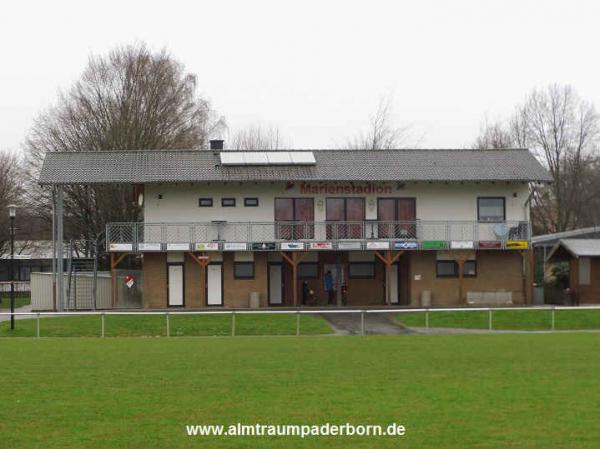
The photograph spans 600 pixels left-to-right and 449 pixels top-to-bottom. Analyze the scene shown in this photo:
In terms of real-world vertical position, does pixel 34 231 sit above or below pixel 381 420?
above

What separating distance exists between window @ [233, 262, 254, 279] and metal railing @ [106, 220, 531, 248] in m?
1.16

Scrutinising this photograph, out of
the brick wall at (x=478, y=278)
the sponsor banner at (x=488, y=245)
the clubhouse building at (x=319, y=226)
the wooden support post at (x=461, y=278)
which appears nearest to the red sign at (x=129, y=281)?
the clubhouse building at (x=319, y=226)

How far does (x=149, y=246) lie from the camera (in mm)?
43906

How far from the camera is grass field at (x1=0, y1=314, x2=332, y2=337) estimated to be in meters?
33.0

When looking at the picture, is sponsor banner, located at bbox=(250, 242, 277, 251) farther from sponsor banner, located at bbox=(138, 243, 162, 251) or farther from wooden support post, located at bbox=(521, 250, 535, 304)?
wooden support post, located at bbox=(521, 250, 535, 304)

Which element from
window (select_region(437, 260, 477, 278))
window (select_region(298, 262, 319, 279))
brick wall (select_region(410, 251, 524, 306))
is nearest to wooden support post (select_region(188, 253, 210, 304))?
window (select_region(298, 262, 319, 279))

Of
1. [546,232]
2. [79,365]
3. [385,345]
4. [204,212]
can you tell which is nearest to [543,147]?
[546,232]

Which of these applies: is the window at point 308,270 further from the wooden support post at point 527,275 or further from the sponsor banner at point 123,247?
the wooden support post at point 527,275

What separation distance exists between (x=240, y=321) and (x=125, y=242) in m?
11.1

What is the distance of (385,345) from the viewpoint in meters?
24.7

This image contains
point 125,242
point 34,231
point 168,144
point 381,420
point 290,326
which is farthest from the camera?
point 34,231

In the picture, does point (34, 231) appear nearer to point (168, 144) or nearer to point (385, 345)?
point (168, 144)

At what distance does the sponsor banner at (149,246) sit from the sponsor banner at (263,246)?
396cm

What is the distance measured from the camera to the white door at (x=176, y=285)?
45125 mm
